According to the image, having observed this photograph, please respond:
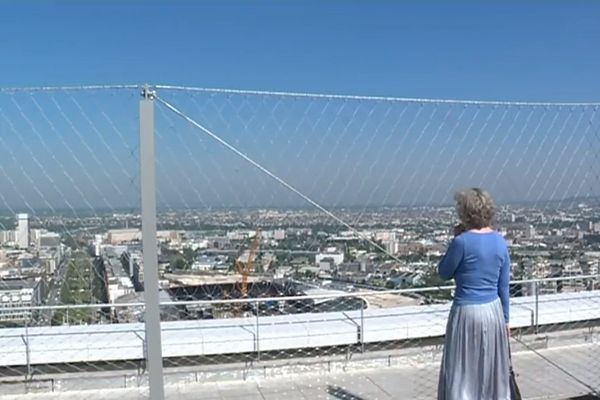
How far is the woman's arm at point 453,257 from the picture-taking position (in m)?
2.43

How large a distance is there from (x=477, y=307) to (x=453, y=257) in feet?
0.75

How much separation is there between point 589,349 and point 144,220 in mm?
3258

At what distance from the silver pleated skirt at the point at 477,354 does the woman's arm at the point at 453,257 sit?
16 cm

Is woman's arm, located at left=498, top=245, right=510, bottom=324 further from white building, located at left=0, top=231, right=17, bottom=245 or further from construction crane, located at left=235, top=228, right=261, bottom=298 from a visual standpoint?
white building, located at left=0, top=231, right=17, bottom=245

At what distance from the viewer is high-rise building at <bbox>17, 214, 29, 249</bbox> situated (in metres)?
3.08

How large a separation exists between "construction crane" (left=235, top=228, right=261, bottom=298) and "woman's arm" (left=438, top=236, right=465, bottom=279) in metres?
1.21

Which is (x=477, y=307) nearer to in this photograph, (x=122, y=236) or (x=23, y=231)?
(x=122, y=236)

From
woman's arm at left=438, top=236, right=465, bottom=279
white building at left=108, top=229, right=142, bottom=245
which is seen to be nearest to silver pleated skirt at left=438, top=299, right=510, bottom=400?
woman's arm at left=438, top=236, right=465, bottom=279

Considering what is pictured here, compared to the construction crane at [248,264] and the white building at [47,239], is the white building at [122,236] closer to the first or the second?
the white building at [47,239]

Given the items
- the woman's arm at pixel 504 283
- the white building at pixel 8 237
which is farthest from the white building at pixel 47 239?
the woman's arm at pixel 504 283

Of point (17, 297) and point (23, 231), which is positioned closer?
point (23, 231)

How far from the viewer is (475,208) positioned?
241 cm

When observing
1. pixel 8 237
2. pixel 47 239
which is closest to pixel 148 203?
pixel 47 239

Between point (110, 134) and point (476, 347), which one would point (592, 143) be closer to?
point (476, 347)
